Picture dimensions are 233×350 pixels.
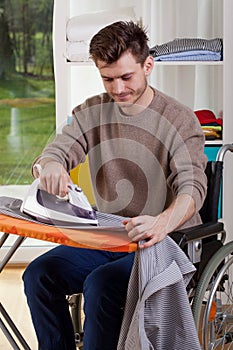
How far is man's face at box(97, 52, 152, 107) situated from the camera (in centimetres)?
236

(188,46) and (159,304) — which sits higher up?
(188,46)

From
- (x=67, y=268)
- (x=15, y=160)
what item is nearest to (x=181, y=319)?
(x=67, y=268)

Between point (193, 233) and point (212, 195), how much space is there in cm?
30

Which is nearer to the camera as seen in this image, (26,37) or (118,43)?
(118,43)

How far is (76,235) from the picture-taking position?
79.6 inches

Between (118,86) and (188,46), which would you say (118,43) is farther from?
(188,46)

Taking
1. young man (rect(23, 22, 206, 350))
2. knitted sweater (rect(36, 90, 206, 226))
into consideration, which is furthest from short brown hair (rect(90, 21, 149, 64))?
knitted sweater (rect(36, 90, 206, 226))

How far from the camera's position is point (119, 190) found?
2496 mm

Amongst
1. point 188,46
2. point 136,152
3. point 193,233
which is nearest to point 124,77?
point 136,152

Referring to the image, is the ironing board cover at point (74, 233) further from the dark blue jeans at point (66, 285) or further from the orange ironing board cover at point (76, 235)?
the dark blue jeans at point (66, 285)

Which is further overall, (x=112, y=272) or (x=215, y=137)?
(x=215, y=137)

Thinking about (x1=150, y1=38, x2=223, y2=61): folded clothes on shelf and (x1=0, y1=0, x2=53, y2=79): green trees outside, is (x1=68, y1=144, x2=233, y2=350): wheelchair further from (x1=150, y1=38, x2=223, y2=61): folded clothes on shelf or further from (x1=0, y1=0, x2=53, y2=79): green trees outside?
(x1=0, y1=0, x2=53, y2=79): green trees outside

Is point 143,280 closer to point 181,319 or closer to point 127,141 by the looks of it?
point 181,319

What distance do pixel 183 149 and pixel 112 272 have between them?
0.41 metres
